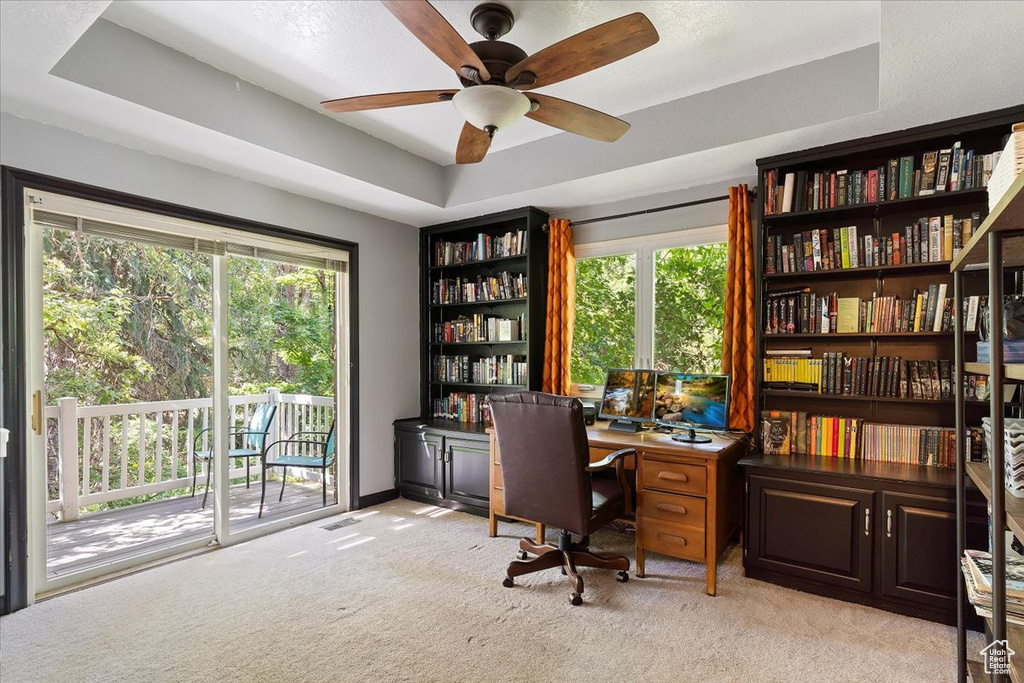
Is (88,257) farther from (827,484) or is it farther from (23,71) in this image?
(827,484)

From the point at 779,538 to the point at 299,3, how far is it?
342cm

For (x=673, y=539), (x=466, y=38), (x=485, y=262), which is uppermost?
(x=466, y=38)

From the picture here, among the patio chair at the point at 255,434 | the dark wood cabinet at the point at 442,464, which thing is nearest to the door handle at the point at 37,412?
the patio chair at the point at 255,434

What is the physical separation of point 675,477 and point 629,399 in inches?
26.3

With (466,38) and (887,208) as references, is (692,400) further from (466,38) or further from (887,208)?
(466,38)

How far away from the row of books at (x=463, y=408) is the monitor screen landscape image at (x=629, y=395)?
118cm

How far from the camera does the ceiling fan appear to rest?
1628 mm

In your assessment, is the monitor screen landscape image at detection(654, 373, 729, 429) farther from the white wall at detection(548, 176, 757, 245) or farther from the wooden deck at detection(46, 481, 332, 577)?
the wooden deck at detection(46, 481, 332, 577)

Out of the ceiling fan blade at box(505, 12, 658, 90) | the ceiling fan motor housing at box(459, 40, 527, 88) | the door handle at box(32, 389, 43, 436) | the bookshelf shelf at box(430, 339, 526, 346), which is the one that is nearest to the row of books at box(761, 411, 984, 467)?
the bookshelf shelf at box(430, 339, 526, 346)

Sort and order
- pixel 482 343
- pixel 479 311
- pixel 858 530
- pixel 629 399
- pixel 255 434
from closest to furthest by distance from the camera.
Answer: pixel 858 530
pixel 629 399
pixel 255 434
pixel 482 343
pixel 479 311

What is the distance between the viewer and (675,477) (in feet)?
8.90

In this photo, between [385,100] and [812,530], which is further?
[812,530]

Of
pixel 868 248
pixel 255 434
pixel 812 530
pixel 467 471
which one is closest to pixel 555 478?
pixel 812 530

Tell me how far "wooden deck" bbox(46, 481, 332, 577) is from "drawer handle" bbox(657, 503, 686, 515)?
9.33 ft
